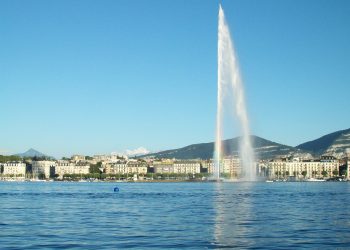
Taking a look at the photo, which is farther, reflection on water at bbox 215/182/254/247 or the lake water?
reflection on water at bbox 215/182/254/247

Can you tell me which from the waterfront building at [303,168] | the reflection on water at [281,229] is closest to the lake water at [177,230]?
the reflection on water at [281,229]

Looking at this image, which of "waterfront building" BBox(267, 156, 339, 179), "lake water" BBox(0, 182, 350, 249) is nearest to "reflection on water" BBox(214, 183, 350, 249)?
"lake water" BBox(0, 182, 350, 249)

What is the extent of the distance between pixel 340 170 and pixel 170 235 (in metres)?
176

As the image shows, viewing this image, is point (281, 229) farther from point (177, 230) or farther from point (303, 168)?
point (303, 168)

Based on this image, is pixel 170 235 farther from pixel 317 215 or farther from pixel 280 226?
pixel 317 215

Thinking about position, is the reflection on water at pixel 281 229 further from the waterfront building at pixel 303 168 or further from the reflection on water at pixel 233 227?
the waterfront building at pixel 303 168

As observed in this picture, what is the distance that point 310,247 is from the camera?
19.0 meters

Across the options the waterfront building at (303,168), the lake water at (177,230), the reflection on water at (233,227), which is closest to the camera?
the lake water at (177,230)

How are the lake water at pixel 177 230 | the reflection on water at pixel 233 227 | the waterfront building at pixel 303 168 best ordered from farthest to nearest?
the waterfront building at pixel 303 168, the reflection on water at pixel 233 227, the lake water at pixel 177 230

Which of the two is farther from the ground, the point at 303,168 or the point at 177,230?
the point at 303,168

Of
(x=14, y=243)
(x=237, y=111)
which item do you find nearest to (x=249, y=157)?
(x=237, y=111)

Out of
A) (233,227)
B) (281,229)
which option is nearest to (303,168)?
(233,227)

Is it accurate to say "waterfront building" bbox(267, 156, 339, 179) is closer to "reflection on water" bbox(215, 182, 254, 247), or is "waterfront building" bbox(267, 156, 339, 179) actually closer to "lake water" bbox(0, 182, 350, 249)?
"reflection on water" bbox(215, 182, 254, 247)

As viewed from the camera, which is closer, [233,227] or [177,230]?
[177,230]
